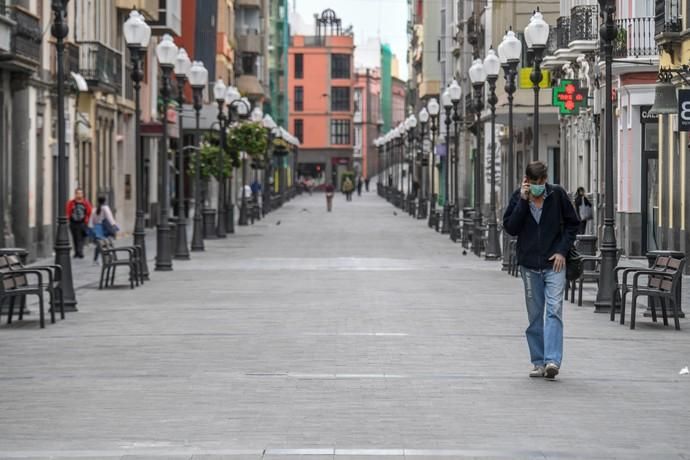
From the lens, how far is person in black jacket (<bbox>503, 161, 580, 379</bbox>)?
45.3ft

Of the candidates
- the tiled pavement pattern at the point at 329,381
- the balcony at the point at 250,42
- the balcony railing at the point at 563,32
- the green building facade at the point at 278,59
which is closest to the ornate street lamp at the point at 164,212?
the tiled pavement pattern at the point at 329,381

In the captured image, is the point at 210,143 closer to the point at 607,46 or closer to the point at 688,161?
the point at 688,161

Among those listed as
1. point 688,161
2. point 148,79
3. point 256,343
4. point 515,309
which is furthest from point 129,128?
point 256,343

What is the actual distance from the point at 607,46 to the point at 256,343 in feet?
23.0

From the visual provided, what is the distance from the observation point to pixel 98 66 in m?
45.1

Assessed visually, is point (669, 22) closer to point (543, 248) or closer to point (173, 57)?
point (173, 57)

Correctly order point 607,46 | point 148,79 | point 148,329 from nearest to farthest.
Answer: point 148,329, point 607,46, point 148,79

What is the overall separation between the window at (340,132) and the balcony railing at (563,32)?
131 metres

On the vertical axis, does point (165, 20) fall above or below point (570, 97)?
above

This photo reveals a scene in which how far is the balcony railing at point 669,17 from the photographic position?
101 ft

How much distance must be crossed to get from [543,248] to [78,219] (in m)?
25.1

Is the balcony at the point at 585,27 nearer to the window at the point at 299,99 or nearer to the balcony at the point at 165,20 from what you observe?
the balcony at the point at 165,20

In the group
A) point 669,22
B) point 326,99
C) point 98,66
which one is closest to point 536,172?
point 669,22

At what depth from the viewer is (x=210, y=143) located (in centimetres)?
6394
